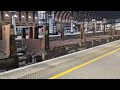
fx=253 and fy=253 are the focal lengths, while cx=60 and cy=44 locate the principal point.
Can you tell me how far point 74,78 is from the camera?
7195 millimetres

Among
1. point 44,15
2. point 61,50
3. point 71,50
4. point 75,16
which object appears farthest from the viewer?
point 75,16
